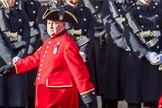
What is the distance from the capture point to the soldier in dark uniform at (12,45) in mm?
6602

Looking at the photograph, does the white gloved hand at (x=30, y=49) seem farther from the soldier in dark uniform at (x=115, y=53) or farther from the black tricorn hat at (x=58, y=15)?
the black tricorn hat at (x=58, y=15)

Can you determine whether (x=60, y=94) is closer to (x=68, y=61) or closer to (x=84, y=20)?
(x=68, y=61)

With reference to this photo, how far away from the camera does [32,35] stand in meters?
6.96

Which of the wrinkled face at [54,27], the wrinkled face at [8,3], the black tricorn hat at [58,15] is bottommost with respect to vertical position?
the wrinkled face at [54,27]

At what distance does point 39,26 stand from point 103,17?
33.3 inches

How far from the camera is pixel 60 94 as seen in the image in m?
5.32

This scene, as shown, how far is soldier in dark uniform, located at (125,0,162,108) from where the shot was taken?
21.8ft

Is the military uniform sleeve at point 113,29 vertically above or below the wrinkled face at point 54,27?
below

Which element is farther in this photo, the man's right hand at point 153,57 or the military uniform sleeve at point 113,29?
the military uniform sleeve at point 113,29

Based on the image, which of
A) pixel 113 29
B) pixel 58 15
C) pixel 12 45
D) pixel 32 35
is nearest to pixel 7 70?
pixel 58 15

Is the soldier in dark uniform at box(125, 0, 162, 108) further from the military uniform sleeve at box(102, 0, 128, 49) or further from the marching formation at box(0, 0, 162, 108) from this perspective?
the military uniform sleeve at box(102, 0, 128, 49)

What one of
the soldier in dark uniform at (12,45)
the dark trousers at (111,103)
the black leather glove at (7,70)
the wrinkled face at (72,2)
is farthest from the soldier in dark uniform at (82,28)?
the black leather glove at (7,70)

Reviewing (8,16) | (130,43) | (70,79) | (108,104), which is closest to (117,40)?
(130,43)

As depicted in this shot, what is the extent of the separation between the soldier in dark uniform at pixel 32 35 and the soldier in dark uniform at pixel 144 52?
108cm
